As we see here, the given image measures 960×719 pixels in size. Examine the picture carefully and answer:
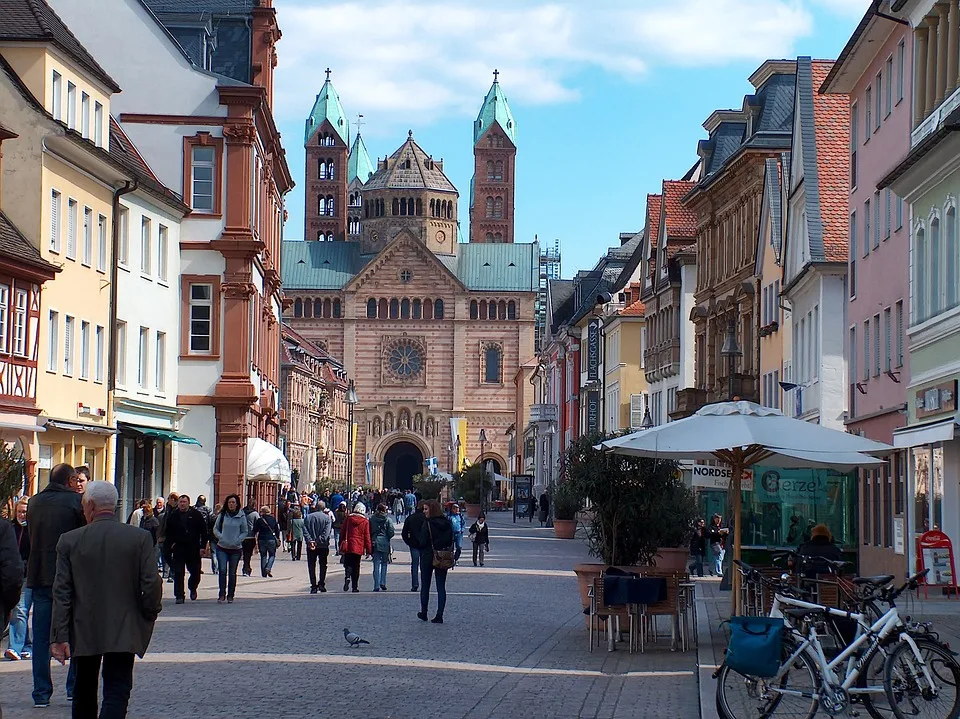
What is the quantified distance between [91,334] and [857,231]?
15.1 metres

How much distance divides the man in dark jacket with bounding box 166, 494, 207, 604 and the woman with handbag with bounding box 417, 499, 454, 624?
433 cm

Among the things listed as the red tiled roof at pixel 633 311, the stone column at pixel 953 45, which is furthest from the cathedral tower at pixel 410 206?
the stone column at pixel 953 45

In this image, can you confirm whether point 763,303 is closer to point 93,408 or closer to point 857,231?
point 857,231

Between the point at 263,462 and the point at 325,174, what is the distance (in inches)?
5022

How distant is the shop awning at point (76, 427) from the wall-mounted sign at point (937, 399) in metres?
14.8

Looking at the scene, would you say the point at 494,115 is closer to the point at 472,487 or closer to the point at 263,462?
the point at 472,487

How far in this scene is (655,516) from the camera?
19.7 metres

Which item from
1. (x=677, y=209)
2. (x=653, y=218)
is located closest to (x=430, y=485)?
(x=653, y=218)

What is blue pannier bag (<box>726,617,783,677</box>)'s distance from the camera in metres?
11.2

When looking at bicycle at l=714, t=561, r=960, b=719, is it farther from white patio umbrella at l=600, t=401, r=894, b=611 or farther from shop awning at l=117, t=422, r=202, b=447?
shop awning at l=117, t=422, r=202, b=447

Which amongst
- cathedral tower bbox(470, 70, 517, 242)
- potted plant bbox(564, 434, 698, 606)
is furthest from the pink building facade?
cathedral tower bbox(470, 70, 517, 242)

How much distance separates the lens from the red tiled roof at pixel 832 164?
38.0m

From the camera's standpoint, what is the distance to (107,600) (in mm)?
9789

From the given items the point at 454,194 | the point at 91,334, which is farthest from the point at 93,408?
the point at 454,194
